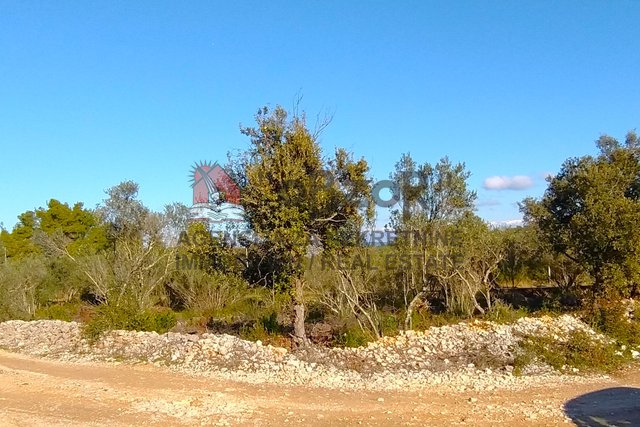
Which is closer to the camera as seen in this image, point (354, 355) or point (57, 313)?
point (354, 355)

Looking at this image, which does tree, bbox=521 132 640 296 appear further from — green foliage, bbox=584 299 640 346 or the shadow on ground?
the shadow on ground

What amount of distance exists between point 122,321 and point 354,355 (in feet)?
22.8

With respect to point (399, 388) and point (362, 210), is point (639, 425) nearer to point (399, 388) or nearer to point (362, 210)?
point (399, 388)

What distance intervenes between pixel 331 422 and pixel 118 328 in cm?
893

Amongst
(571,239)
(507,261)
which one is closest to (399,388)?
(571,239)

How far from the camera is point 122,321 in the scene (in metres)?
14.7

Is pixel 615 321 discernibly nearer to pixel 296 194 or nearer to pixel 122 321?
pixel 296 194

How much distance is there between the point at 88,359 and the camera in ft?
42.2

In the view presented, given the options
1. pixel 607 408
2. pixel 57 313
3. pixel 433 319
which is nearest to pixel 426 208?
pixel 433 319

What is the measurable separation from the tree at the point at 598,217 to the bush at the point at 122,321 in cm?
1284

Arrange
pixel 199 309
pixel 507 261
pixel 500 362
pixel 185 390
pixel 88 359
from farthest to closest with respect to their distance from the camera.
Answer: pixel 507 261 < pixel 199 309 < pixel 88 359 < pixel 500 362 < pixel 185 390

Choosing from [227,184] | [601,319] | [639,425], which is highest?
[227,184]

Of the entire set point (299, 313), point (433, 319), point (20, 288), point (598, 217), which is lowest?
point (433, 319)

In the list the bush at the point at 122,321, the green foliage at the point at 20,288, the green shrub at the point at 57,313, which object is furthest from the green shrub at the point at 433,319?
the green foliage at the point at 20,288
